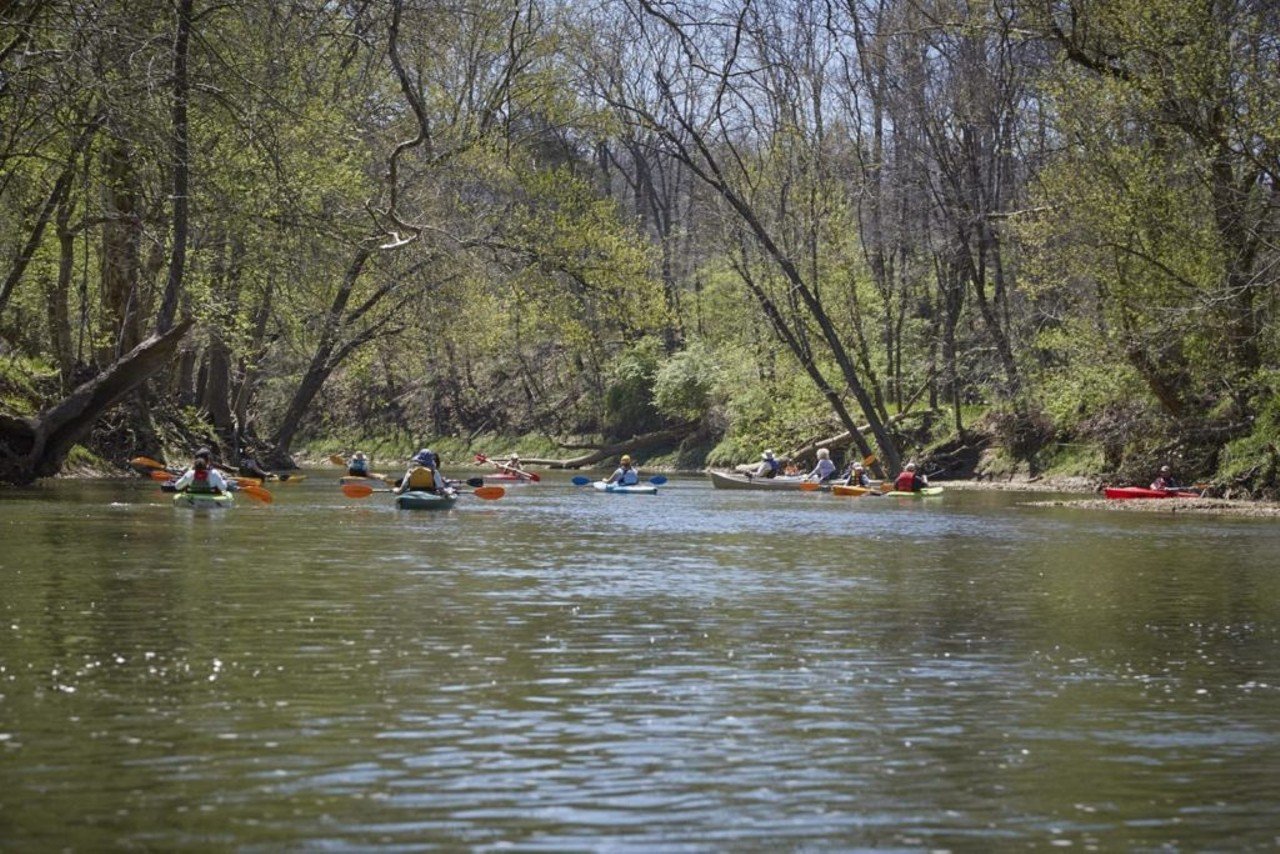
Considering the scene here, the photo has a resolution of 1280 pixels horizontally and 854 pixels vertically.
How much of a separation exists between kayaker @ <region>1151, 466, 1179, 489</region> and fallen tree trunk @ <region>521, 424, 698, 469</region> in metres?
26.4

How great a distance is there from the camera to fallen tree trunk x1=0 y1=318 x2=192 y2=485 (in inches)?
1241

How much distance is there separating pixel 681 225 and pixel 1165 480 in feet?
106

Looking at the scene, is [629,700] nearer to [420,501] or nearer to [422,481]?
[420,501]

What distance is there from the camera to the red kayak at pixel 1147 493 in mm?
35438

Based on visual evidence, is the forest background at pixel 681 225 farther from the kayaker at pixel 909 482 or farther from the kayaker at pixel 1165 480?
the kayaker at pixel 909 482

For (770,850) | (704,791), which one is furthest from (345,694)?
(770,850)

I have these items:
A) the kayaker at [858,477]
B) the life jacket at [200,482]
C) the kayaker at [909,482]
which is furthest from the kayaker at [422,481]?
the kayaker at [858,477]

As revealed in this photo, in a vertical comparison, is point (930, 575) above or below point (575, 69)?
below

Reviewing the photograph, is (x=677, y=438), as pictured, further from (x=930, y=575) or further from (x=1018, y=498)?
(x=930, y=575)

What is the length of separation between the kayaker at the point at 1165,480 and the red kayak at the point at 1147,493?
298mm

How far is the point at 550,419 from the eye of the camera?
2746 inches

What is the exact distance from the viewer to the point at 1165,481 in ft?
120

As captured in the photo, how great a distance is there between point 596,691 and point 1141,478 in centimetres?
3051

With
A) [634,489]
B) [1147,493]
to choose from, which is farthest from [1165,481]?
[634,489]
